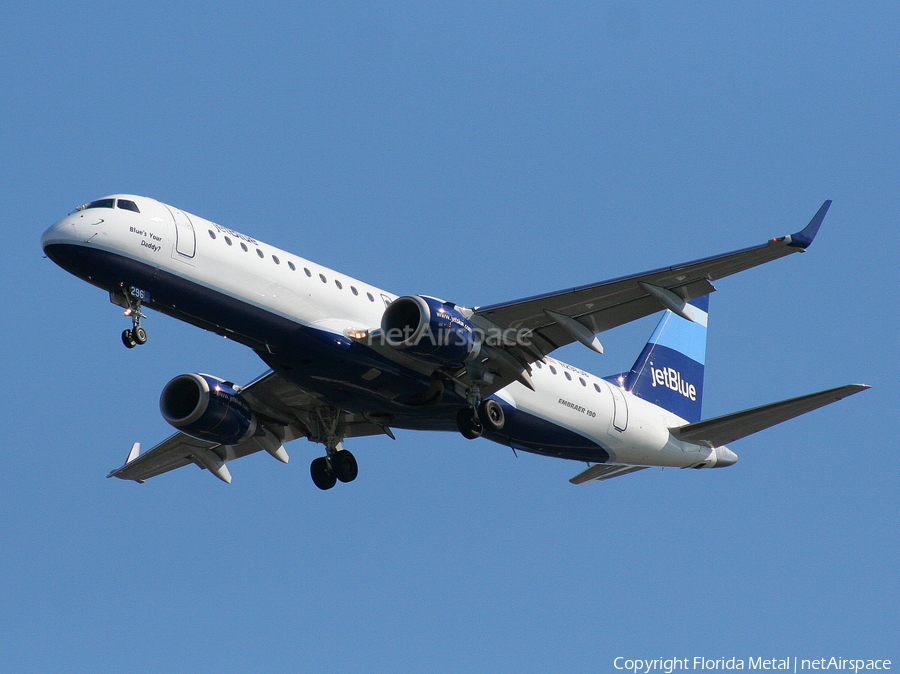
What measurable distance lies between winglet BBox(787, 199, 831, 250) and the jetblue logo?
12.0 metres

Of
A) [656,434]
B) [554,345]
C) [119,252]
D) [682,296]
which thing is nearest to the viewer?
[119,252]

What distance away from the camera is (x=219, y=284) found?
27.0 metres

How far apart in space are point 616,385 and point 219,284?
13.7m

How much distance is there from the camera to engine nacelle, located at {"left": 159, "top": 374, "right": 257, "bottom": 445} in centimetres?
3159

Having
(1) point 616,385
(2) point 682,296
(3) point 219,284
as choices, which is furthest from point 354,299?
(1) point 616,385

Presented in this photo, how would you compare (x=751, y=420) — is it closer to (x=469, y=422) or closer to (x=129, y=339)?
(x=469, y=422)

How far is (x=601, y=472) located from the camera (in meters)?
35.4

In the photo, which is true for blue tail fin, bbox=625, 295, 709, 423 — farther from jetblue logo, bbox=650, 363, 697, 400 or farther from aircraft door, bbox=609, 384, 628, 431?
aircraft door, bbox=609, 384, 628, 431

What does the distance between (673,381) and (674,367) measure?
2.54 ft

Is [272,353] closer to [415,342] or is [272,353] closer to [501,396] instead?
[415,342]

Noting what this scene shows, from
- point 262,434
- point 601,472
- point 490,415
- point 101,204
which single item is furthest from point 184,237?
point 601,472

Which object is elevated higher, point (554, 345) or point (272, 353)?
point (554, 345)

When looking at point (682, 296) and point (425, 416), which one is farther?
point (425, 416)

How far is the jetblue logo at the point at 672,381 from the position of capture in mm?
A: 37375
